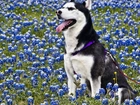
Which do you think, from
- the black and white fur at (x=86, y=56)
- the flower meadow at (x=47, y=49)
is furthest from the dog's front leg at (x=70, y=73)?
the flower meadow at (x=47, y=49)

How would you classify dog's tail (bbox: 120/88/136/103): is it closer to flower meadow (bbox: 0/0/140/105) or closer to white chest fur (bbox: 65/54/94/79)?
flower meadow (bbox: 0/0/140/105)

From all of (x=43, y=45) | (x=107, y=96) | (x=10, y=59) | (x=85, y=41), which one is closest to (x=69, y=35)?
(x=85, y=41)

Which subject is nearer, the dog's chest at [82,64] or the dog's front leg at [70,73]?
the dog's chest at [82,64]

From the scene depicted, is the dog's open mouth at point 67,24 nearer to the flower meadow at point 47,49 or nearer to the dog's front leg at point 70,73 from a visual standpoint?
the dog's front leg at point 70,73

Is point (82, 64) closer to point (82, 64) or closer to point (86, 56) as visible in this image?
point (82, 64)

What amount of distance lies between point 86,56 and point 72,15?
582 mm

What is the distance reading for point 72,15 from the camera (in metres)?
7.14

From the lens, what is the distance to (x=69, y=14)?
714 centimetres

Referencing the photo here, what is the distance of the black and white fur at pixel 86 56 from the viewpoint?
7125mm

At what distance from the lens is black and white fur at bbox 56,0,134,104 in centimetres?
712

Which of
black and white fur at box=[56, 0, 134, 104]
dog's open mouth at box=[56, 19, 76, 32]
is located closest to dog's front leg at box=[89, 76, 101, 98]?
black and white fur at box=[56, 0, 134, 104]

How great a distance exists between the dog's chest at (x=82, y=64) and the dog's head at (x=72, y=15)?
0.43m

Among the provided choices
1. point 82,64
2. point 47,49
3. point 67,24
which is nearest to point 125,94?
point 82,64

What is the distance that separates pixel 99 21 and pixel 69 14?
223 inches
